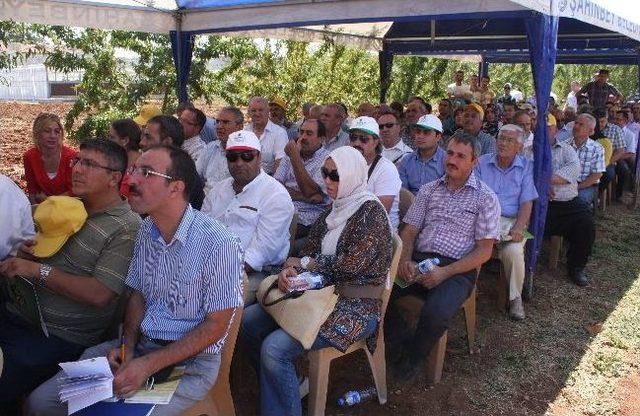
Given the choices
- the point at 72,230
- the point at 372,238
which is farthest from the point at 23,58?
the point at 372,238

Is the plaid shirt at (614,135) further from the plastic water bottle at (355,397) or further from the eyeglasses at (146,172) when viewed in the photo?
the eyeglasses at (146,172)

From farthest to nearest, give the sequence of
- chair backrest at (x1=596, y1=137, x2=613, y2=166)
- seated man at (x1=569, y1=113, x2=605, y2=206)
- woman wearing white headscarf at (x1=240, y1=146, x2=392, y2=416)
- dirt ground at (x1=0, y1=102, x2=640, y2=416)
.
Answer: chair backrest at (x1=596, y1=137, x2=613, y2=166) < seated man at (x1=569, y1=113, x2=605, y2=206) < dirt ground at (x1=0, y1=102, x2=640, y2=416) < woman wearing white headscarf at (x1=240, y1=146, x2=392, y2=416)

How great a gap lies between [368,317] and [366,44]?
7.61 metres

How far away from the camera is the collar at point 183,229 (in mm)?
1964

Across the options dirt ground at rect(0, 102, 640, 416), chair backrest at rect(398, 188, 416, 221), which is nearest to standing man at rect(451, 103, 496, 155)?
dirt ground at rect(0, 102, 640, 416)

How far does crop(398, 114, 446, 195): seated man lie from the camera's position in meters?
4.29

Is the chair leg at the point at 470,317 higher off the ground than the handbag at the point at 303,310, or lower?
lower

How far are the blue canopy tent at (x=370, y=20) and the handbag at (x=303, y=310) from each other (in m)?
2.52

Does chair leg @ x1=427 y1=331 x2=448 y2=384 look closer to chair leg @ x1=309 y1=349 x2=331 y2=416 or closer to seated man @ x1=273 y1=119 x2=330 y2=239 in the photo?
chair leg @ x1=309 y1=349 x2=331 y2=416

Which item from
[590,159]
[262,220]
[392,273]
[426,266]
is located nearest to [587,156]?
[590,159]

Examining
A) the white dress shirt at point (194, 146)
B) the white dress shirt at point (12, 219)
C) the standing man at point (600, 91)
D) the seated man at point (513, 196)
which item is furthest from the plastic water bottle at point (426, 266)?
the standing man at point (600, 91)

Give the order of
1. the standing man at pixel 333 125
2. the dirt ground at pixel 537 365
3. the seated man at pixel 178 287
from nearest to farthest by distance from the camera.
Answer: the seated man at pixel 178 287, the dirt ground at pixel 537 365, the standing man at pixel 333 125

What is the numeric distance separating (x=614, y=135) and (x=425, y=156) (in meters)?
4.49

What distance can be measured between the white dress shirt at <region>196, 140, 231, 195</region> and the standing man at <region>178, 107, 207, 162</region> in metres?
0.20
